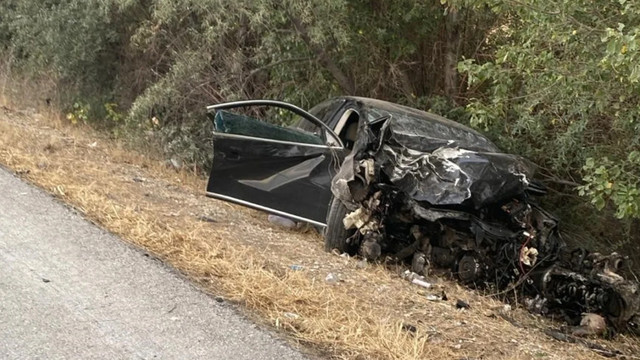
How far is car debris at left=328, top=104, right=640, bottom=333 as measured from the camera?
6.08 m

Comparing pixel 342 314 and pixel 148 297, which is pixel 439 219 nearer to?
pixel 342 314

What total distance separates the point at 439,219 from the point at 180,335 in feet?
9.89

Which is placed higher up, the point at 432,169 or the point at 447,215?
the point at 432,169

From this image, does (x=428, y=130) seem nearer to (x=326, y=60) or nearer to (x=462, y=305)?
(x=462, y=305)

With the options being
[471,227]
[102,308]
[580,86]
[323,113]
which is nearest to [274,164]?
[323,113]

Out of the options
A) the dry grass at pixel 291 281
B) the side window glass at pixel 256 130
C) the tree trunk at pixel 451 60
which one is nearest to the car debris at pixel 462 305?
the dry grass at pixel 291 281

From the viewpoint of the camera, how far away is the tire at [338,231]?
650 cm

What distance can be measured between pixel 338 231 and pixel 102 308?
2.86 m

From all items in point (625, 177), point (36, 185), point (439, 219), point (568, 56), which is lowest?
point (36, 185)

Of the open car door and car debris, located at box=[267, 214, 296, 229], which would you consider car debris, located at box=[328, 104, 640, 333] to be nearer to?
the open car door

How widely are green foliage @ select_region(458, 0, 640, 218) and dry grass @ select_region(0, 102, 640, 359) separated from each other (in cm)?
157

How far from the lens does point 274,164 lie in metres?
7.22

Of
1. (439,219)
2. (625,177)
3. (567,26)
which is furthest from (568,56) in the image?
(439,219)

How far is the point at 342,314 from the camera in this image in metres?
4.30
